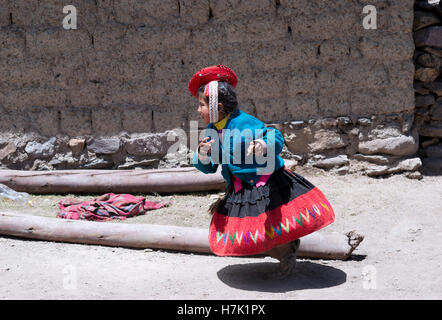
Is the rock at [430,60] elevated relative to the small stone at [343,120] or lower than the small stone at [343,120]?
elevated

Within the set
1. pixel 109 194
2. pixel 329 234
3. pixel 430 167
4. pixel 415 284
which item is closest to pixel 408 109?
pixel 430 167

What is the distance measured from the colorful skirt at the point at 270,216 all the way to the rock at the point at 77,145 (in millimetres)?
2931

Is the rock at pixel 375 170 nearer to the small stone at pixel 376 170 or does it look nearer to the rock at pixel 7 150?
the small stone at pixel 376 170

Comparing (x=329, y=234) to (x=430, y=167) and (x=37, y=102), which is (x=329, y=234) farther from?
(x=37, y=102)

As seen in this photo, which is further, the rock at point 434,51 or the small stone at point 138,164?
the small stone at point 138,164

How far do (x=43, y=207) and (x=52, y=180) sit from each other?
0.38 m

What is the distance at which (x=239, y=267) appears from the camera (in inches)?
144

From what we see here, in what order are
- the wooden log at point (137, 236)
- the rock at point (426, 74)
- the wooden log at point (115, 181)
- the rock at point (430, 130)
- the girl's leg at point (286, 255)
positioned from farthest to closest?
the rock at point (430, 130)
the rock at point (426, 74)
the wooden log at point (115, 181)
the wooden log at point (137, 236)
the girl's leg at point (286, 255)

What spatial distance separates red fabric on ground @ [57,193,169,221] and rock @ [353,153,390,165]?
2.10 meters

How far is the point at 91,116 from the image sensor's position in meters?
5.70

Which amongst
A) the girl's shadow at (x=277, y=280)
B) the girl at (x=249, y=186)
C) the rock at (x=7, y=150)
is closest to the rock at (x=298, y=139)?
the girl's shadow at (x=277, y=280)

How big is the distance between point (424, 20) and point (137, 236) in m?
3.83

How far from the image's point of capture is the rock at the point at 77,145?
5.71 meters

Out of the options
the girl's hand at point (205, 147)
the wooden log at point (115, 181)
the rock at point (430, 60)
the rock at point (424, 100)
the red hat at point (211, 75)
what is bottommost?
the wooden log at point (115, 181)
